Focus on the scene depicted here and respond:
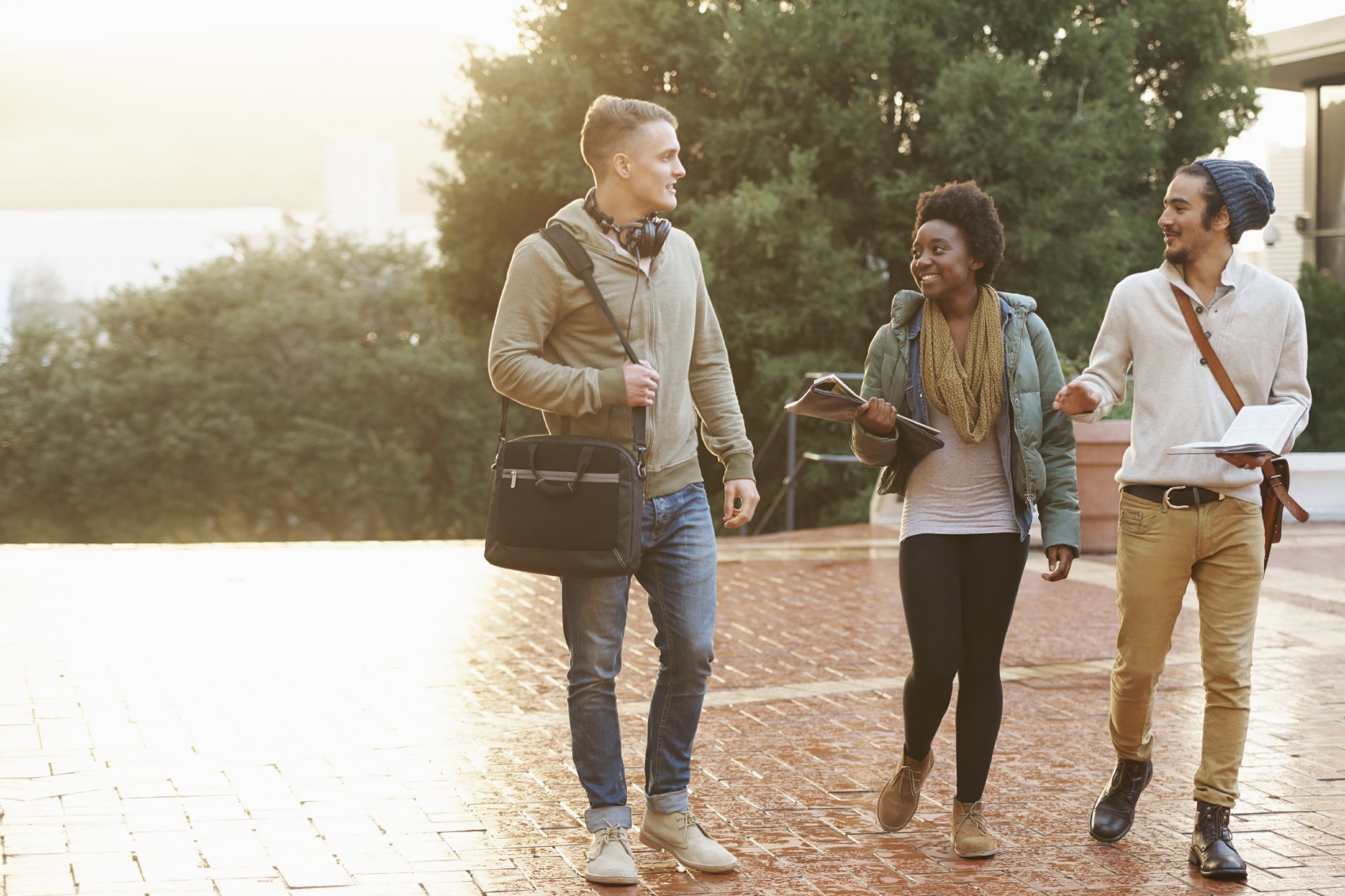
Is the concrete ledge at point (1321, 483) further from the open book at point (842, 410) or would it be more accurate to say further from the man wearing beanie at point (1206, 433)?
the open book at point (842, 410)

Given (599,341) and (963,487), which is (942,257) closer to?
(963,487)

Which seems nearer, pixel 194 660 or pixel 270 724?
pixel 270 724

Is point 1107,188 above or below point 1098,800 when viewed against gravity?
above

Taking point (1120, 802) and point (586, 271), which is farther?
point (1120, 802)

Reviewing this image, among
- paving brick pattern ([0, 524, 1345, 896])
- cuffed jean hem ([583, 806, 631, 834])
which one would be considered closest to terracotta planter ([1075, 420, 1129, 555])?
paving brick pattern ([0, 524, 1345, 896])

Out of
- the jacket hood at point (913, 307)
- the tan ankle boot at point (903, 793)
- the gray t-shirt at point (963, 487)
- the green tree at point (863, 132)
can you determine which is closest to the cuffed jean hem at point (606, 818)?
the tan ankle boot at point (903, 793)

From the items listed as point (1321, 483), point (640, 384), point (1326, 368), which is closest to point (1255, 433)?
point (640, 384)

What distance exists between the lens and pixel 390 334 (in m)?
30.9

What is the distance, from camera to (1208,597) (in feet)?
13.1

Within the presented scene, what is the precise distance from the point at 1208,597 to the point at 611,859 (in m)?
1.65

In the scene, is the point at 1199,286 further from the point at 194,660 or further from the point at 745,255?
the point at 745,255

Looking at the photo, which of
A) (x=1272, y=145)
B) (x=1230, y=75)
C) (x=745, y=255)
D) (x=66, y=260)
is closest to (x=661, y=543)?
(x=745, y=255)

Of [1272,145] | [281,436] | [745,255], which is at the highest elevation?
[1272,145]

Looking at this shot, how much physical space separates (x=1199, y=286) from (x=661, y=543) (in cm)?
153
